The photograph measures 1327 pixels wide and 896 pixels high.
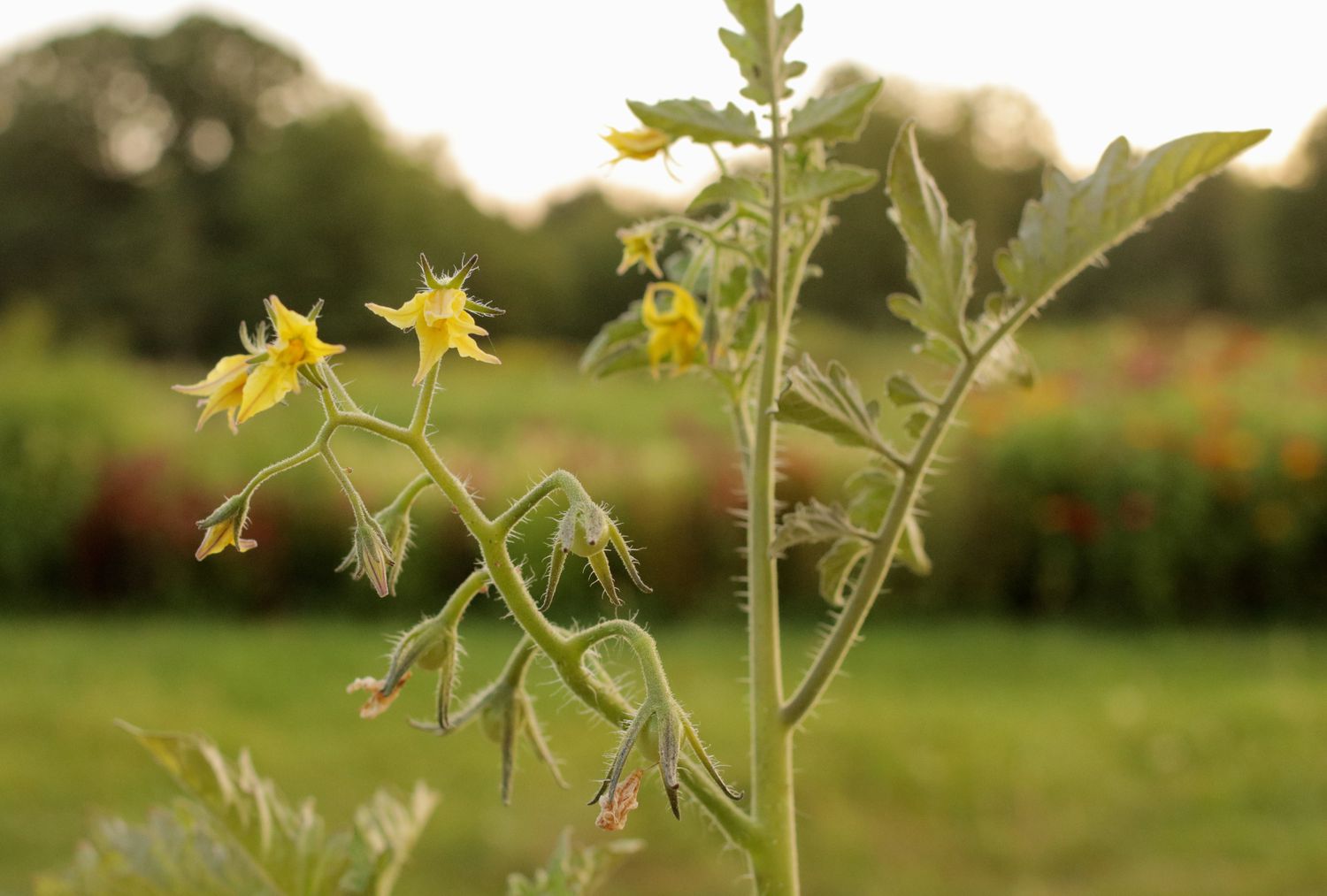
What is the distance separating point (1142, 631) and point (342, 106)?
2046 cm

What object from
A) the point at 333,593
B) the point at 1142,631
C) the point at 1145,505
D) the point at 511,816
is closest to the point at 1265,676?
the point at 1142,631

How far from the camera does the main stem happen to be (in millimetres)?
746

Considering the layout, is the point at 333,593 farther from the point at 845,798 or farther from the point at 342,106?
the point at 342,106

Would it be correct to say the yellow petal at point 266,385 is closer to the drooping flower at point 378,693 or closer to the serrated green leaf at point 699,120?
the drooping flower at point 378,693

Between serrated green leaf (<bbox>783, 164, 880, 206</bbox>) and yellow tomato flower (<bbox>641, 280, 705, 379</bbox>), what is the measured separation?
130 millimetres

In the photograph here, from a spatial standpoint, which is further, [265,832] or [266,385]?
[265,832]

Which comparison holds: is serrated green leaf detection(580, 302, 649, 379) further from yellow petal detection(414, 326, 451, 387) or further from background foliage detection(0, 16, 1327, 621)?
yellow petal detection(414, 326, 451, 387)

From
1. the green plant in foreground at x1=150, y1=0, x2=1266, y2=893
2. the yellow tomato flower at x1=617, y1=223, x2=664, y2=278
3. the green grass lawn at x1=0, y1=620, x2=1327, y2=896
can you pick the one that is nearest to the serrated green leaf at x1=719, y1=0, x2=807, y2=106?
the green plant in foreground at x1=150, y1=0, x2=1266, y2=893

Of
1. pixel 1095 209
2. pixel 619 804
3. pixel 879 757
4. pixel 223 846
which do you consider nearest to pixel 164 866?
pixel 223 846

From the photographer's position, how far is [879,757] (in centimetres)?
499

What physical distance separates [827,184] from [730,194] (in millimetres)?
68

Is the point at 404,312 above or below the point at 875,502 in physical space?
above

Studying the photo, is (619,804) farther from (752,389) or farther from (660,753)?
(752,389)

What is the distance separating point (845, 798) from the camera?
4.70 m
